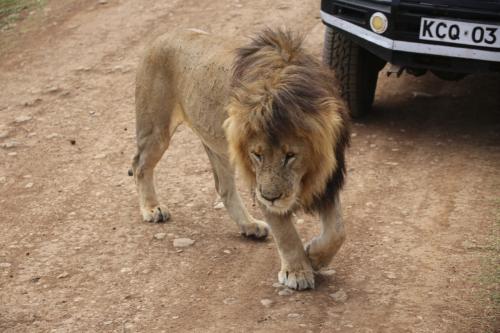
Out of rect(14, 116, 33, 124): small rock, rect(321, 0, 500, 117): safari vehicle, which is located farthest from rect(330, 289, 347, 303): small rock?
rect(14, 116, 33, 124): small rock

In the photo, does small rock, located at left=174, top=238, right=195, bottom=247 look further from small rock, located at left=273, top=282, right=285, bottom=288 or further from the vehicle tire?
the vehicle tire

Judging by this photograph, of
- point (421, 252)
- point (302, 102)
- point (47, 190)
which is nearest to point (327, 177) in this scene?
point (302, 102)

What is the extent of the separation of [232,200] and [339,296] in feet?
3.89

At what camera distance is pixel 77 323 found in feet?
15.5

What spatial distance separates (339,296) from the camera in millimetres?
4781

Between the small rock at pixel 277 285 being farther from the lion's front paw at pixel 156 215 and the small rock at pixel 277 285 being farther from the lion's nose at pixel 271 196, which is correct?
the lion's front paw at pixel 156 215

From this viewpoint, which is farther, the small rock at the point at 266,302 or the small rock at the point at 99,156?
the small rock at the point at 99,156

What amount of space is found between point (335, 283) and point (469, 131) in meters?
2.55

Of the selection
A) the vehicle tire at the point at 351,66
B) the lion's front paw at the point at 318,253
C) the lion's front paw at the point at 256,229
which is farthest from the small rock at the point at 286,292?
the vehicle tire at the point at 351,66

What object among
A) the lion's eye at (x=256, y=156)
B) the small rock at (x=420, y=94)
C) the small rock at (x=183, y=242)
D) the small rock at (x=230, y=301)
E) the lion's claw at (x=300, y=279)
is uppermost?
the lion's eye at (x=256, y=156)

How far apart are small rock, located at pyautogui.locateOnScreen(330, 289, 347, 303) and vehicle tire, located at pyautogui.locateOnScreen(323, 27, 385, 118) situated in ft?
8.47

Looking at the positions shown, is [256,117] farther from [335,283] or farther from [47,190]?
[47,190]

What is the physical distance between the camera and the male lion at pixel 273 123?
14.3 feet

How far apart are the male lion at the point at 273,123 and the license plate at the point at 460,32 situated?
1598mm
